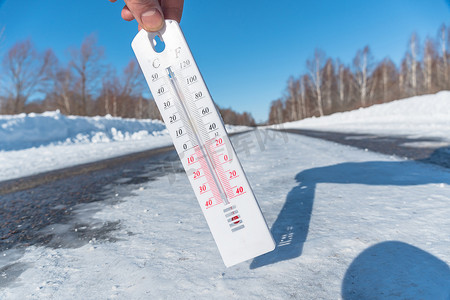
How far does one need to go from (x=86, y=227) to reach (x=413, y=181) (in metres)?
2.79

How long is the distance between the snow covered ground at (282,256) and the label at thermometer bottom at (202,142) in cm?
18

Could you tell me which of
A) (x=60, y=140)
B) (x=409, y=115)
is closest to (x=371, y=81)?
(x=409, y=115)

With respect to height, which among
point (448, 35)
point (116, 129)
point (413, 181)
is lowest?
point (413, 181)

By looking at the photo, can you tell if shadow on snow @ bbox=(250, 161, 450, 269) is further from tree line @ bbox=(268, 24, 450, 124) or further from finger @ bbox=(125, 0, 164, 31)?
tree line @ bbox=(268, 24, 450, 124)

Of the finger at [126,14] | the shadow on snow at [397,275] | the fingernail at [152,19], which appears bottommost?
the shadow on snow at [397,275]

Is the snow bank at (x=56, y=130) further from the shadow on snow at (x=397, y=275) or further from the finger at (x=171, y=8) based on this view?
the shadow on snow at (x=397, y=275)

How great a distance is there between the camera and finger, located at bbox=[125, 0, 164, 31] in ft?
3.12

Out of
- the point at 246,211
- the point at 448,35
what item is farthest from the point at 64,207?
the point at 448,35

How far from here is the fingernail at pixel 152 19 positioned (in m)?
0.96

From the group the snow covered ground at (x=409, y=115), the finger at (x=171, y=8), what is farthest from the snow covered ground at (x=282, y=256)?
the snow covered ground at (x=409, y=115)

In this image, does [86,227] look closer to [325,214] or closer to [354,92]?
[325,214]

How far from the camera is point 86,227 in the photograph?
167 centimetres

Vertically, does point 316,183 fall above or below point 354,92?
below

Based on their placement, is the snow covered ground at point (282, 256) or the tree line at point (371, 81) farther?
the tree line at point (371, 81)
